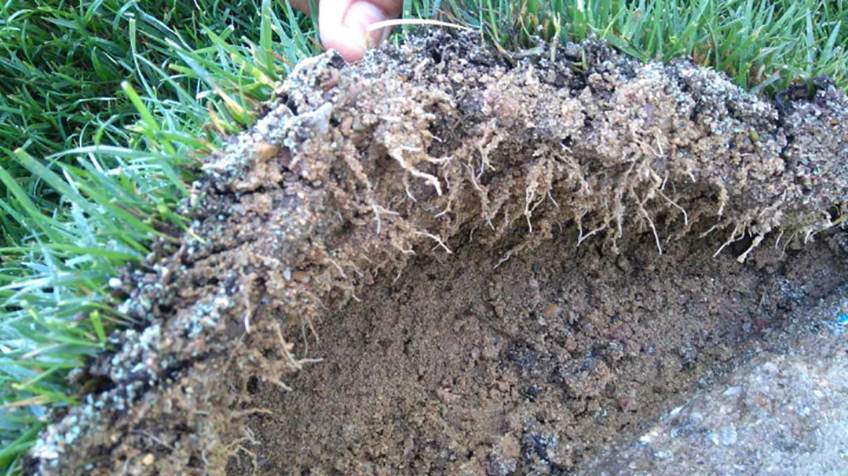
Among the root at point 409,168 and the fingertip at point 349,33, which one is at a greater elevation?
the fingertip at point 349,33

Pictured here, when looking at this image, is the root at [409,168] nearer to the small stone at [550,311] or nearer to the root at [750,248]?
the small stone at [550,311]

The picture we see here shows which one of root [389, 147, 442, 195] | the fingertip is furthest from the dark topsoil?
the fingertip

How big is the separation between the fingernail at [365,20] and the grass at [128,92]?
80 millimetres

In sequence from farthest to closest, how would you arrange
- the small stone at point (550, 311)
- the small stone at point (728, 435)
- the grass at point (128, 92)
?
the small stone at point (550, 311), the small stone at point (728, 435), the grass at point (128, 92)

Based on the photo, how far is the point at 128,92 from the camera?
3.91 feet

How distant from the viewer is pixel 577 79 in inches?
57.7

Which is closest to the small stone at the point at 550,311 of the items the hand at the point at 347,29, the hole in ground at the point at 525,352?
the hole in ground at the point at 525,352

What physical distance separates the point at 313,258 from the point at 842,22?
1473 mm

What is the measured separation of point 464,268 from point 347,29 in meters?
0.56

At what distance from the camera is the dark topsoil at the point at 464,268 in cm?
123

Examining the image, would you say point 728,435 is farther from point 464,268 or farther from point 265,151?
point 265,151

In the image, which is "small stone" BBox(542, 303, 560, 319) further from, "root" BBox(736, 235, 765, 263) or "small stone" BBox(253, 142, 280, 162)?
"small stone" BBox(253, 142, 280, 162)

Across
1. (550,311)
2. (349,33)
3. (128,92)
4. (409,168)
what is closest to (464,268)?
(550,311)

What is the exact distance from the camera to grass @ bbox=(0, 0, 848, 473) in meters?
1.21
